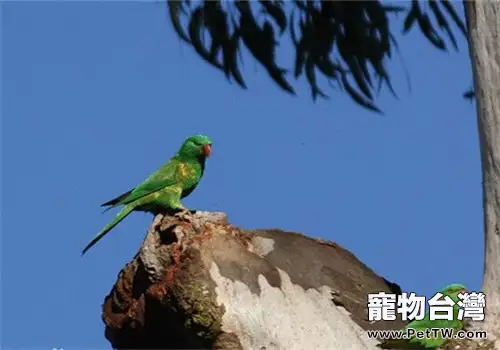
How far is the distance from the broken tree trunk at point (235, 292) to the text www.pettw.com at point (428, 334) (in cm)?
2

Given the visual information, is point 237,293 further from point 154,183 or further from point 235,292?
point 154,183

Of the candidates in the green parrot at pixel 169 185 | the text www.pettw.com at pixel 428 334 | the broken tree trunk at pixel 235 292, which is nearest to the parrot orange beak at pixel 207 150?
the green parrot at pixel 169 185

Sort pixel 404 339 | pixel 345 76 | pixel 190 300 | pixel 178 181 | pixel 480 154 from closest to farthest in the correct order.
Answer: pixel 190 300 < pixel 404 339 < pixel 480 154 < pixel 178 181 < pixel 345 76

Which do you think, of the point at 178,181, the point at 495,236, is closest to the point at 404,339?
the point at 495,236

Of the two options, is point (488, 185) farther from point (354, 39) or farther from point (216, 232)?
point (354, 39)

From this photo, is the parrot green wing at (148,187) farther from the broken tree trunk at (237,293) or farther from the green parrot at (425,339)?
the green parrot at (425,339)

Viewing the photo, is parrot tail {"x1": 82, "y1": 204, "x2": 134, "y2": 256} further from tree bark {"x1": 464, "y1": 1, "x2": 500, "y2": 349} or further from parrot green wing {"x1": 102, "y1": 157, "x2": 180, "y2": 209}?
tree bark {"x1": 464, "y1": 1, "x2": 500, "y2": 349}

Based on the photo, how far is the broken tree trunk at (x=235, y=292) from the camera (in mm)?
2482

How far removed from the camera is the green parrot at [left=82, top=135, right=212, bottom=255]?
3.56 m

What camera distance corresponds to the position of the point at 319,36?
405 cm

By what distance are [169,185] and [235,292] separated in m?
1.17

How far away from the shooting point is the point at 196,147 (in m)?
3.74

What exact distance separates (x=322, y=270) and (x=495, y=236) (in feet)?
1.55

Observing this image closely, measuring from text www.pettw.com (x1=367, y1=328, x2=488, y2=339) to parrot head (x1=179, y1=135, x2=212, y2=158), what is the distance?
1265 millimetres
